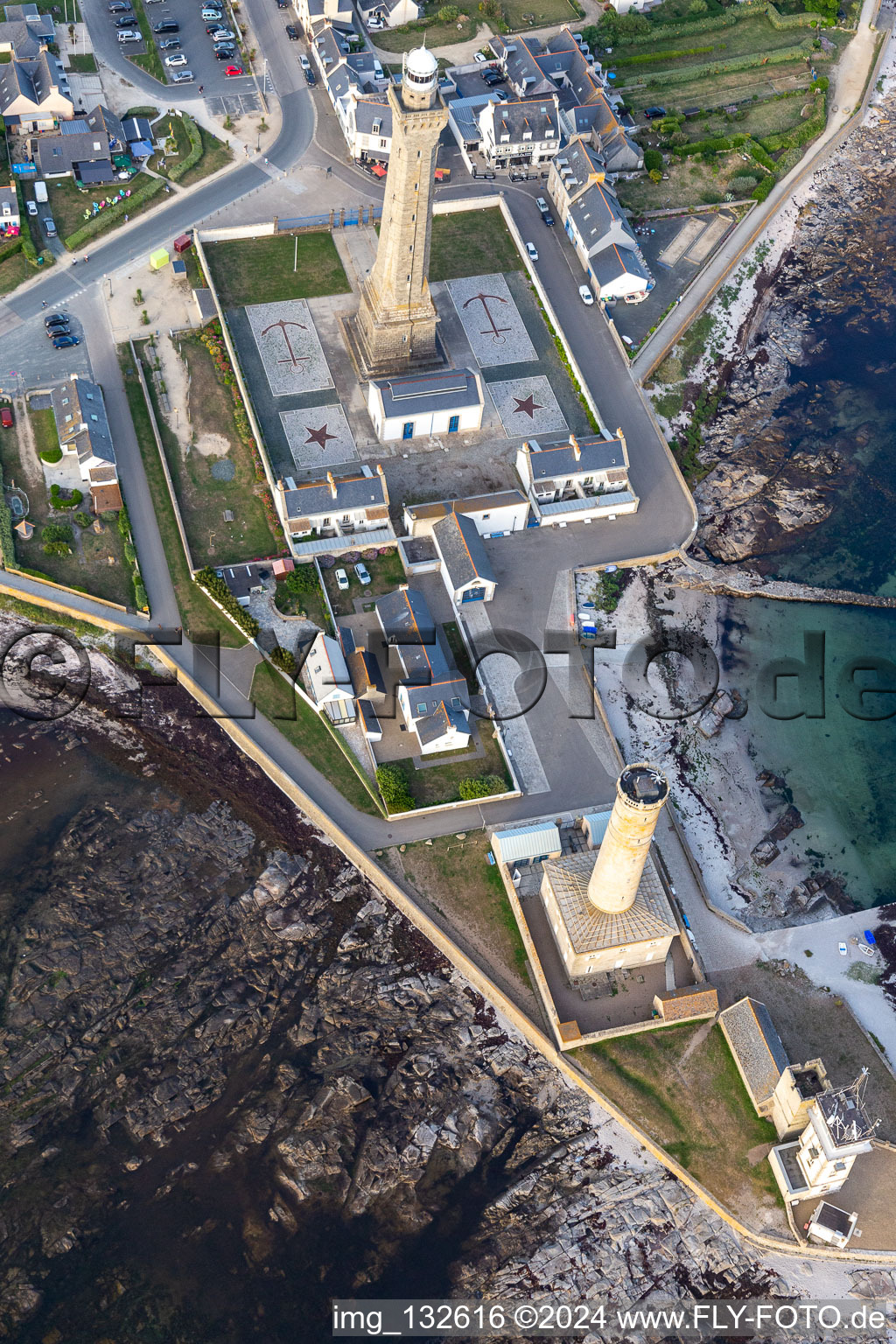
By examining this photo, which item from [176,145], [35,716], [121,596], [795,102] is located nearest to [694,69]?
[795,102]

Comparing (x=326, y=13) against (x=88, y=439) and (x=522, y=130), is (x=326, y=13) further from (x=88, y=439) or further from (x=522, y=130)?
(x=88, y=439)

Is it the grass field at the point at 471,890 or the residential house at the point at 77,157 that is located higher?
the residential house at the point at 77,157

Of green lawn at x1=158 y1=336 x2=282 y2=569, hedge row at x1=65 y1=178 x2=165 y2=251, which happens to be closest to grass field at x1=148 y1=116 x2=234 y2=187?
hedge row at x1=65 y1=178 x2=165 y2=251

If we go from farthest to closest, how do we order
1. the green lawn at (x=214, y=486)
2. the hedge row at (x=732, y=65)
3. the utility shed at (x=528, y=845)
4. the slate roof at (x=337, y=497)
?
1. the hedge row at (x=732, y=65)
2. the green lawn at (x=214, y=486)
3. the slate roof at (x=337, y=497)
4. the utility shed at (x=528, y=845)

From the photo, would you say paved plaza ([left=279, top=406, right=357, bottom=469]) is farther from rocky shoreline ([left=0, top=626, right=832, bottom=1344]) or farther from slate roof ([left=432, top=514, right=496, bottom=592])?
rocky shoreline ([left=0, top=626, right=832, bottom=1344])

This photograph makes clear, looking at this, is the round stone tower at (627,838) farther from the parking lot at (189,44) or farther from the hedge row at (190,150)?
the parking lot at (189,44)

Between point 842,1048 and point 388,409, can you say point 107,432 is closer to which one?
point 388,409

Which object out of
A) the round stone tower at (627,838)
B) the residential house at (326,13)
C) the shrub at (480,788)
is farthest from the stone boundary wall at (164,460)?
the residential house at (326,13)
